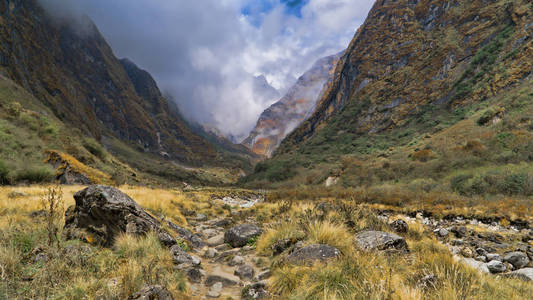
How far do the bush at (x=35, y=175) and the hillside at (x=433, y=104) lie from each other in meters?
28.0

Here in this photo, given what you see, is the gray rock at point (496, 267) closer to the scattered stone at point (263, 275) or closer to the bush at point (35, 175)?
the scattered stone at point (263, 275)

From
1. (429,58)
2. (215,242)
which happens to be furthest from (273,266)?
(429,58)

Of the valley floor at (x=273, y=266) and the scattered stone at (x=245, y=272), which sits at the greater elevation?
the valley floor at (x=273, y=266)

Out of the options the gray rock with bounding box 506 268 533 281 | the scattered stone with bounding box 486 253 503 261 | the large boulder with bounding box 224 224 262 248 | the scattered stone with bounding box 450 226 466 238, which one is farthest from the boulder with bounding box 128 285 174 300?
the scattered stone with bounding box 450 226 466 238

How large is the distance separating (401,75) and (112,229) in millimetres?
83855

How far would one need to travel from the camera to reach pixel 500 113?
92.9ft

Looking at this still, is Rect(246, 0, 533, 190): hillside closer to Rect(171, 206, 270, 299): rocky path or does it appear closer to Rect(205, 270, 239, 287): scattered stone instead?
Rect(171, 206, 270, 299): rocky path

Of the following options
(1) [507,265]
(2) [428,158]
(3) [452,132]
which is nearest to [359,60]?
(3) [452,132]

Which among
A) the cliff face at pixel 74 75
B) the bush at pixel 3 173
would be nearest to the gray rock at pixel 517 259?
the bush at pixel 3 173

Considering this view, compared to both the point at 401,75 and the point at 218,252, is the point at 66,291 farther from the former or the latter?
the point at 401,75

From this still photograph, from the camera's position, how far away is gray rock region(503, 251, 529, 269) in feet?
18.5

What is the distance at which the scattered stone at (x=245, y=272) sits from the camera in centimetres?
479

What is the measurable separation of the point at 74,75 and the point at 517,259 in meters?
174

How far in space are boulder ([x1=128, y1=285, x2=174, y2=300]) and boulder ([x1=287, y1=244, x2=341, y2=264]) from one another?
7.19 ft
